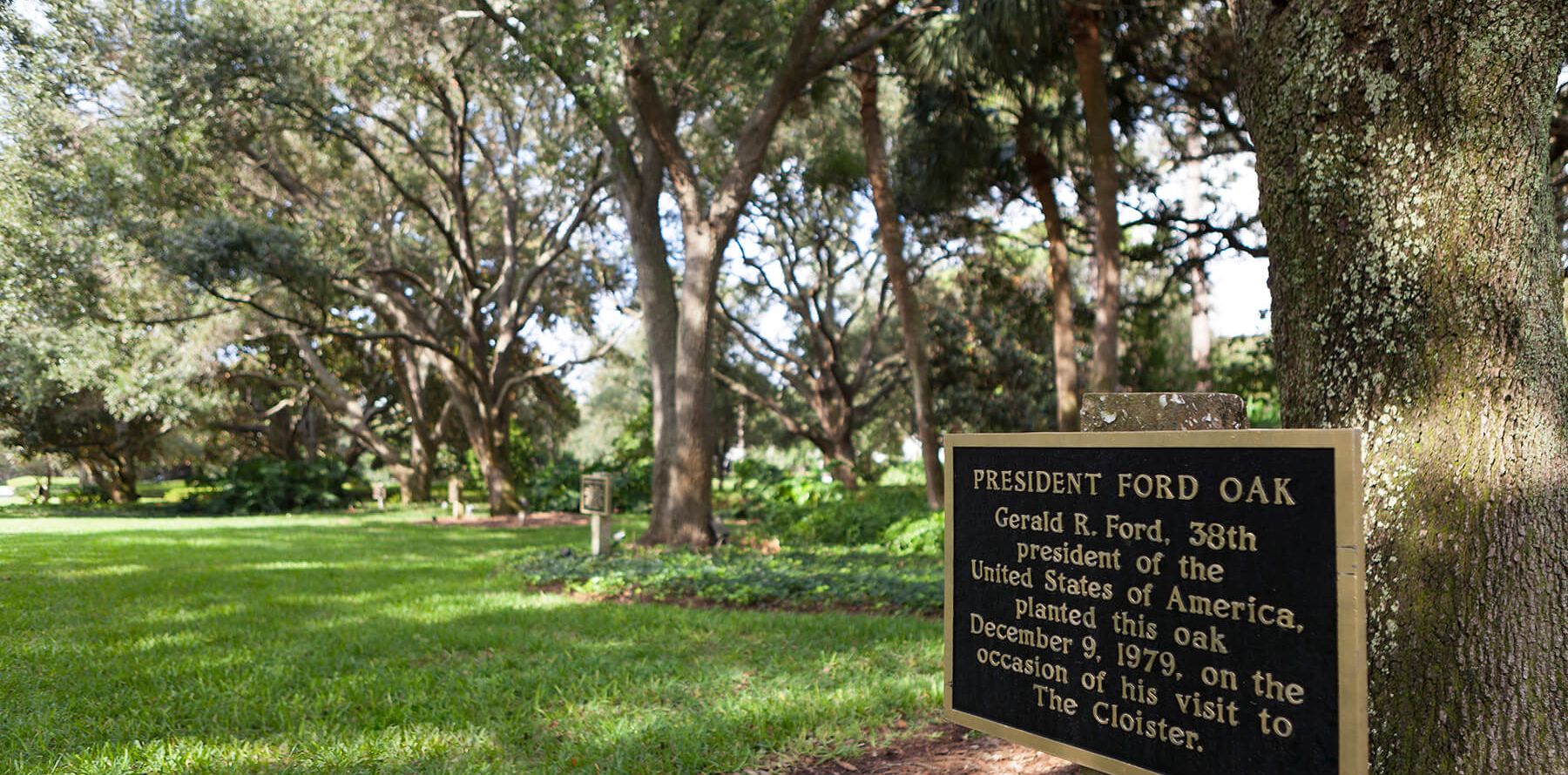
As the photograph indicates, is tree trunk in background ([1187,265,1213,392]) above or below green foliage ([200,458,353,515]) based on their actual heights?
above

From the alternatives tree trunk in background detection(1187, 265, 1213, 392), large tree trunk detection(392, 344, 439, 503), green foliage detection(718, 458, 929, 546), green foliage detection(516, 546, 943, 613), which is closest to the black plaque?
green foliage detection(516, 546, 943, 613)

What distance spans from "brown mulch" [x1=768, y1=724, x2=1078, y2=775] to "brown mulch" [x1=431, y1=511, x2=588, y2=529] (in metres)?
14.4

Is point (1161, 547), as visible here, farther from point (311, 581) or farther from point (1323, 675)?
point (311, 581)

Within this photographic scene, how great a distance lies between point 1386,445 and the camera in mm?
2834

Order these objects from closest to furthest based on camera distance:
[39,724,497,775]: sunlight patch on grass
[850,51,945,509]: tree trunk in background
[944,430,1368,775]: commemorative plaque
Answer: [944,430,1368,775]: commemorative plaque, [39,724,497,775]: sunlight patch on grass, [850,51,945,509]: tree trunk in background

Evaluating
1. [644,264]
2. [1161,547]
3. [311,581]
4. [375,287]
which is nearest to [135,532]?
[311,581]

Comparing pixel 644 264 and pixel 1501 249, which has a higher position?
pixel 644 264

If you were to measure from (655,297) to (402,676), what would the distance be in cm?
763

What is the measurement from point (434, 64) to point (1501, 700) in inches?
634

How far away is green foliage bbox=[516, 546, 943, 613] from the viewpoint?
26.6 feet

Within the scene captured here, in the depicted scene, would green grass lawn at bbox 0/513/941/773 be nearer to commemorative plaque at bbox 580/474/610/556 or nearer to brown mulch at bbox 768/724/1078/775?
brown mulch at bbox 768/724/1078/775

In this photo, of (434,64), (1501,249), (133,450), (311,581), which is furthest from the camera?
(133,450)

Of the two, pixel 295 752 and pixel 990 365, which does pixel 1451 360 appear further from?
pixel 990 365

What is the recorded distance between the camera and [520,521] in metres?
18.9
